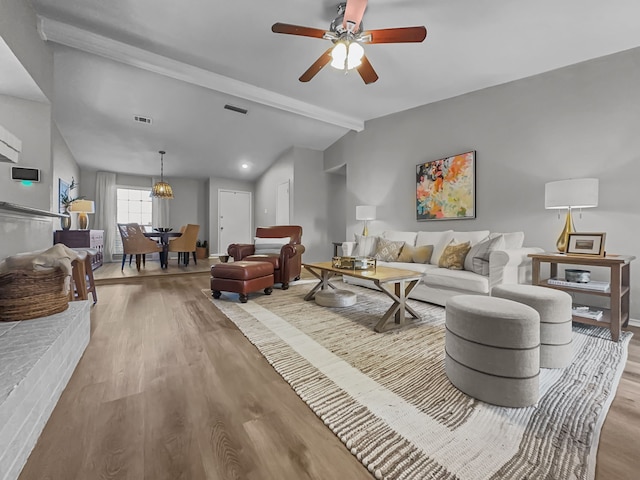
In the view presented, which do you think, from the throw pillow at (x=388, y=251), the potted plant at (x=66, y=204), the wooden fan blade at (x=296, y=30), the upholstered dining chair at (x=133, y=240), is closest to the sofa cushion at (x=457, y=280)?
the throw pillow at (x=388, y=251)

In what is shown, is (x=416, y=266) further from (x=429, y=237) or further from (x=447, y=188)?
(x=447, y=188)

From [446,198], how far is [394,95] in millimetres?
1721

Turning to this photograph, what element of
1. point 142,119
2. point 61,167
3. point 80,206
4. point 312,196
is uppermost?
point 142,119

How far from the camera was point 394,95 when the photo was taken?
4.02 metres

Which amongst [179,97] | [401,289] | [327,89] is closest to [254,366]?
[401,289]

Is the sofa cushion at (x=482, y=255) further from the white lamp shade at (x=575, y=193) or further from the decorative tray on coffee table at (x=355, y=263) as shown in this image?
the decorative tray on coffee table at (x=355, y=263)

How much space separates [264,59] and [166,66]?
4.19ft

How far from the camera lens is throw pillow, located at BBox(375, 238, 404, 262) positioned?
3.73 m

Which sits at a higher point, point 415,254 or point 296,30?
point 296,30

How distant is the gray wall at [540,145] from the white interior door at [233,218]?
16.7ft

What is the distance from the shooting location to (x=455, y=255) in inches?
121

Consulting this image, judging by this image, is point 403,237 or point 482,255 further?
point 403,237

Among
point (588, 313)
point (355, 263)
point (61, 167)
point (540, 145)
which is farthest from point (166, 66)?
point (588, 313)

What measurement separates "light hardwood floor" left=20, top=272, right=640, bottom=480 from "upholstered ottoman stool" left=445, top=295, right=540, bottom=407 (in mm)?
312
